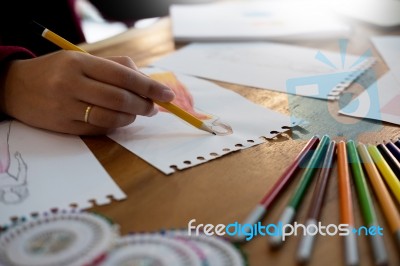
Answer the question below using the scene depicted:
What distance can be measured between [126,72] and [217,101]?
177mm

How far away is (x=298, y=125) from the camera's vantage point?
0.67 meters

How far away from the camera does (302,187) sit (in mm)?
495

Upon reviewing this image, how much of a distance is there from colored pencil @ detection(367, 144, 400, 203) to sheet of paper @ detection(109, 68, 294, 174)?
13 centimetres

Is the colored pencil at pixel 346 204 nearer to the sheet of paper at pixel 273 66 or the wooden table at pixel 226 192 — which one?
the wooden table at pixel 226 192

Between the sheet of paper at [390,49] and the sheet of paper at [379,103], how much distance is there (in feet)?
0.17

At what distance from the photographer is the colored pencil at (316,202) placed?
413 millimetres

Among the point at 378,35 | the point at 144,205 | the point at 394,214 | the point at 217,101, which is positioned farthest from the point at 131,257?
the point at 378,35

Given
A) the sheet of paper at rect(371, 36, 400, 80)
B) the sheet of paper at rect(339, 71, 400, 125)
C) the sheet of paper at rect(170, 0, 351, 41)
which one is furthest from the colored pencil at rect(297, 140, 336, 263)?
the sheet of paper at rect(170, 0, 351, 41)

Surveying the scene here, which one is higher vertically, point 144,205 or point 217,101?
point 217,101

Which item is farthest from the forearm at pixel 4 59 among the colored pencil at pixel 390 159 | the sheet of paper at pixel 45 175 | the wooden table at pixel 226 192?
the colored pencil at pixel 390 159

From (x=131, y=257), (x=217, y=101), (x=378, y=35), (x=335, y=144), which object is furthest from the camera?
(x=378, y=35)

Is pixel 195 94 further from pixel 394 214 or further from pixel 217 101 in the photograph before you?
pixel 394 214

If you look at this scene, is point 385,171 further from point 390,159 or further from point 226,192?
point 226,192

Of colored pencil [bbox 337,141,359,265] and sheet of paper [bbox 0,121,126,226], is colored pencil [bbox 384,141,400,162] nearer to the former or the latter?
colored pencil [bbox 337,141,359,265]
